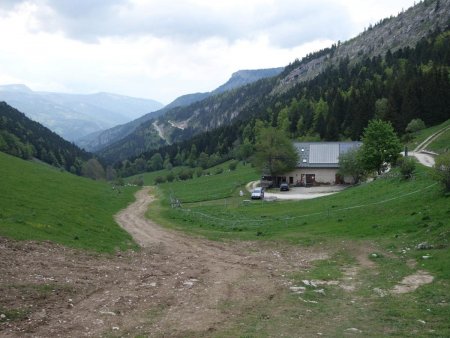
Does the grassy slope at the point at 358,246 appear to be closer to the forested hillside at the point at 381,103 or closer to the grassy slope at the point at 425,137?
the grassy slope at the point at 425,137

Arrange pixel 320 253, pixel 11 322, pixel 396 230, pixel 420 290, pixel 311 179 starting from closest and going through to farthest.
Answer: pixel 11 322 < pixel 420 290 < pixel 320 253 < pixel 396 230 < pixel 311 179

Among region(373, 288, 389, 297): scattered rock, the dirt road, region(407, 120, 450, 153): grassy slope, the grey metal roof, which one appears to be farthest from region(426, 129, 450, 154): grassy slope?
region(373, 288, 389, 297): scattered rock

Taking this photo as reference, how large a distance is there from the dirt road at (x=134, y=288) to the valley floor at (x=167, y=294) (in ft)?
0.11

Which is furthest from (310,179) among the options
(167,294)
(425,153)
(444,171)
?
(167,294)

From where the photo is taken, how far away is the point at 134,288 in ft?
61.8

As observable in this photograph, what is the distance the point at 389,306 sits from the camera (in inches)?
643

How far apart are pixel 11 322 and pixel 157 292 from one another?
605 cm

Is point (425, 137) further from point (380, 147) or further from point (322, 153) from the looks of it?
point (380, 147)

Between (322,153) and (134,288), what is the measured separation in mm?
76755

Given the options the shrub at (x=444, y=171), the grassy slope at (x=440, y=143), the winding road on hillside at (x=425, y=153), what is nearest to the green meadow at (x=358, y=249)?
the shrub at (x=444, y=171)

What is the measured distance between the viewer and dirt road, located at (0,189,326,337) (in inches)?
561

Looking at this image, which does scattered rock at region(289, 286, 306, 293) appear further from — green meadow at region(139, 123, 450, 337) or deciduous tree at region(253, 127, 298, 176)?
deciduous tree at region(253, 127, 298, 176)

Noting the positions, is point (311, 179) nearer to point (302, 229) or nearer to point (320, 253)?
point (302, 229)

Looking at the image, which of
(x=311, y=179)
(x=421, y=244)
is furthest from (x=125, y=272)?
(x=311, y=179)
